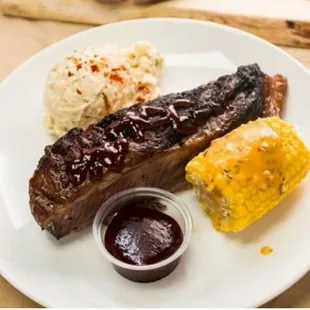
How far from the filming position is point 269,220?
2340mm

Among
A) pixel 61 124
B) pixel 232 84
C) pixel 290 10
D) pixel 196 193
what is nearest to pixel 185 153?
pixel 196 193

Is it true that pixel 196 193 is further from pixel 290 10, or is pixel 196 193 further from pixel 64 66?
pixel 290 10

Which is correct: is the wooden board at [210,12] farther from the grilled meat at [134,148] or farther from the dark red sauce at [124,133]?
the dark red sauce at [124,133]

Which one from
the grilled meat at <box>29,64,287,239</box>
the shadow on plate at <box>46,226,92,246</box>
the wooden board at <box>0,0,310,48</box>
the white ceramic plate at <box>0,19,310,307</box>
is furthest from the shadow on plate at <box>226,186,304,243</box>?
the wooden board at <box>0,0,310,48</box>

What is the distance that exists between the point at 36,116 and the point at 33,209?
23.1 inches

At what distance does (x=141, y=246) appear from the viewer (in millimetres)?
2162

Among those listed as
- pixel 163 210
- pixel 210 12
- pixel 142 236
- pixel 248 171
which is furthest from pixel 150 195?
pixel 210 12

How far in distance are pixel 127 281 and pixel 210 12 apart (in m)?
1.48

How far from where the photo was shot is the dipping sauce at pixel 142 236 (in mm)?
2152

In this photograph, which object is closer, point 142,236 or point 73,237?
point 142,236

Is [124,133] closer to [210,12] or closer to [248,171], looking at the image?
[248,171]

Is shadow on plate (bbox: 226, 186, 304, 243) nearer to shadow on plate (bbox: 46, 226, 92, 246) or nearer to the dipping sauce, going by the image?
the dipping sauce

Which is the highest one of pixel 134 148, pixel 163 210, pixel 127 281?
pixel 134 148

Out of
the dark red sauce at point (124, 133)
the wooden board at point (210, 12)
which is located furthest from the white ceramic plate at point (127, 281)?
the wooden board at point (210, 12)
